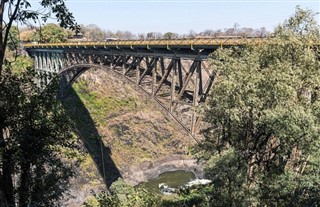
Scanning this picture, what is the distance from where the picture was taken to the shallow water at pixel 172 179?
171ft

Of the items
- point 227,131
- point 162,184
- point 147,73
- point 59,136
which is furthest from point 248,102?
point 162,184

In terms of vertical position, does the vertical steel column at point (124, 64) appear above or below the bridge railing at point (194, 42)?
below

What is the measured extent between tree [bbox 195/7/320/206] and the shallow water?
37095 mm

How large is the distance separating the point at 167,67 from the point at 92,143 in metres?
31.7

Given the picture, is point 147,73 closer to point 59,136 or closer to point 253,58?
point 253,58

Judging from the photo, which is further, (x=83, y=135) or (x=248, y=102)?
(x=83, y=135)

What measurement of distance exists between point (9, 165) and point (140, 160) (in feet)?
160

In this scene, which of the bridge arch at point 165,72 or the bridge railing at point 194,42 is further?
the bridge arch at point 165,72

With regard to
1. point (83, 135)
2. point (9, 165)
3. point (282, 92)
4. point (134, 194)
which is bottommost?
point (83, 135)

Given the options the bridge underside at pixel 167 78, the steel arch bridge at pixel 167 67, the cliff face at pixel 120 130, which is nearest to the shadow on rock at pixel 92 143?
the cliff face at pixel 120 130

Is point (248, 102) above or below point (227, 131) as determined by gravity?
above

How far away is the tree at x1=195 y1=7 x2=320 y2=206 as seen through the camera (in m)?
12.5

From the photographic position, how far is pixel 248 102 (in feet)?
42.7

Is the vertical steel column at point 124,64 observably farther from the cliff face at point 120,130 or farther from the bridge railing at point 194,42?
the cliff face at point 120,130
